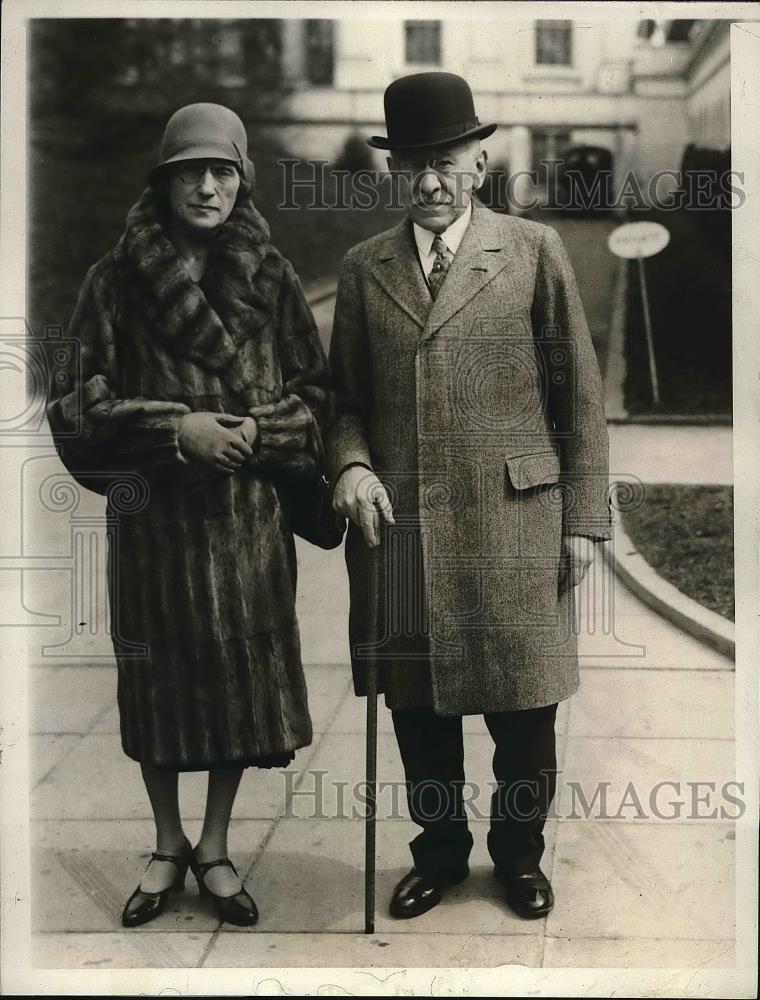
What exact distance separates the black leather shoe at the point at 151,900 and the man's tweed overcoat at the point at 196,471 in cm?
32

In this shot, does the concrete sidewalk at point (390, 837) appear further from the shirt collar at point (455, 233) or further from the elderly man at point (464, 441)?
the shirt collar at point (455, 233)

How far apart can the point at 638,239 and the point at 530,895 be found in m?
1.98

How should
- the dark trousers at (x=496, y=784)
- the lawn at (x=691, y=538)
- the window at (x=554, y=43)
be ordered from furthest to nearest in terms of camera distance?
the lawn at (x=691, y=538), the window at (x=554, y=43), the dark trousers at (x=496, y=784)

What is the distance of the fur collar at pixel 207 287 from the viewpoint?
3.48 meters

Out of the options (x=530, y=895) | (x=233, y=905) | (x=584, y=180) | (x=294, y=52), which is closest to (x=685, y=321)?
(x=584, y=180)

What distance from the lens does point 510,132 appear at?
3.73 meters

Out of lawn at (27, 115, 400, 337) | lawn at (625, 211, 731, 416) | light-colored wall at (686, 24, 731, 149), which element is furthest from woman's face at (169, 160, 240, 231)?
light-colored wall at (686, 24, 731, 149)

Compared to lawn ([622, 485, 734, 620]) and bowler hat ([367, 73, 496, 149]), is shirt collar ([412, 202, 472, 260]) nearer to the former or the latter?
bowler hat ([367, 73, 496, 149])

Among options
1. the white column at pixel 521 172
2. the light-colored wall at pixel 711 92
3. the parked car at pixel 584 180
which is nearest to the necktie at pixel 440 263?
the white column at pixel 521 172

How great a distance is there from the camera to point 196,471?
3553 millimetres

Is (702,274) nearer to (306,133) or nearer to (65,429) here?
(306,133)

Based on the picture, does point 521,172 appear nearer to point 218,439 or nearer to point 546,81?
point 546,81

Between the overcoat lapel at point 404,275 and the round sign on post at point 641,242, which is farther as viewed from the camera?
the round sign on post at point 641,242

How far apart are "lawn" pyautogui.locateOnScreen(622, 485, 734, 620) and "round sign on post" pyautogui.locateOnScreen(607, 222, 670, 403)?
0.34m
